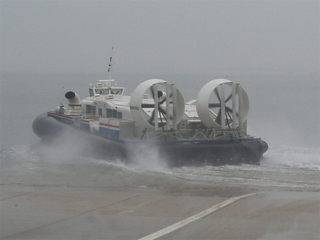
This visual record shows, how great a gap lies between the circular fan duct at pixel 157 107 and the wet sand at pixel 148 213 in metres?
3.98

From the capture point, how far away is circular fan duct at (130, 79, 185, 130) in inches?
539

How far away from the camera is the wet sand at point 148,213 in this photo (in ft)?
21.3

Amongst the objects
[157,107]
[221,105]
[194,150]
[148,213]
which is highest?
[221,105]

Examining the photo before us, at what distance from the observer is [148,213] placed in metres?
7.69

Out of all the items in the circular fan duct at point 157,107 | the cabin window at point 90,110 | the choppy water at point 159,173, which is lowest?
the choppy water at point 159,173

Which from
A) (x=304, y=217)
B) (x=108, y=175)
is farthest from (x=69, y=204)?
(x=108, y=175)

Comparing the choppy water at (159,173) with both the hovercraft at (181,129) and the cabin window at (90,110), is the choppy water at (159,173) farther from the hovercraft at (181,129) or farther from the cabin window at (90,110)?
the cabin window at (90,110)

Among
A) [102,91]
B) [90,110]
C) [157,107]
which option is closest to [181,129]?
[157,107]

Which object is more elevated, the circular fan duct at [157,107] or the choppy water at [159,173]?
the circular fan duct at [157,107]

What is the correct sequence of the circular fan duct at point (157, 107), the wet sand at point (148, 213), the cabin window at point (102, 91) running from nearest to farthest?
the wet sand at point (148, 213)
the circular fan duct at point (157, 107)
the cabin window at point (102, 91)

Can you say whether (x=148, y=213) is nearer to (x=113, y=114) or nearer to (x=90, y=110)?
(x=113, y=114)

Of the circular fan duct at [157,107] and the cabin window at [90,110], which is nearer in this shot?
the circular fan duct at [157,107]

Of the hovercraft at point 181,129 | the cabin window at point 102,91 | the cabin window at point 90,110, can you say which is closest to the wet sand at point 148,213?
the hovercraft at point 181,129

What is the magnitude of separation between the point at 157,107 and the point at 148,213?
617 cm
